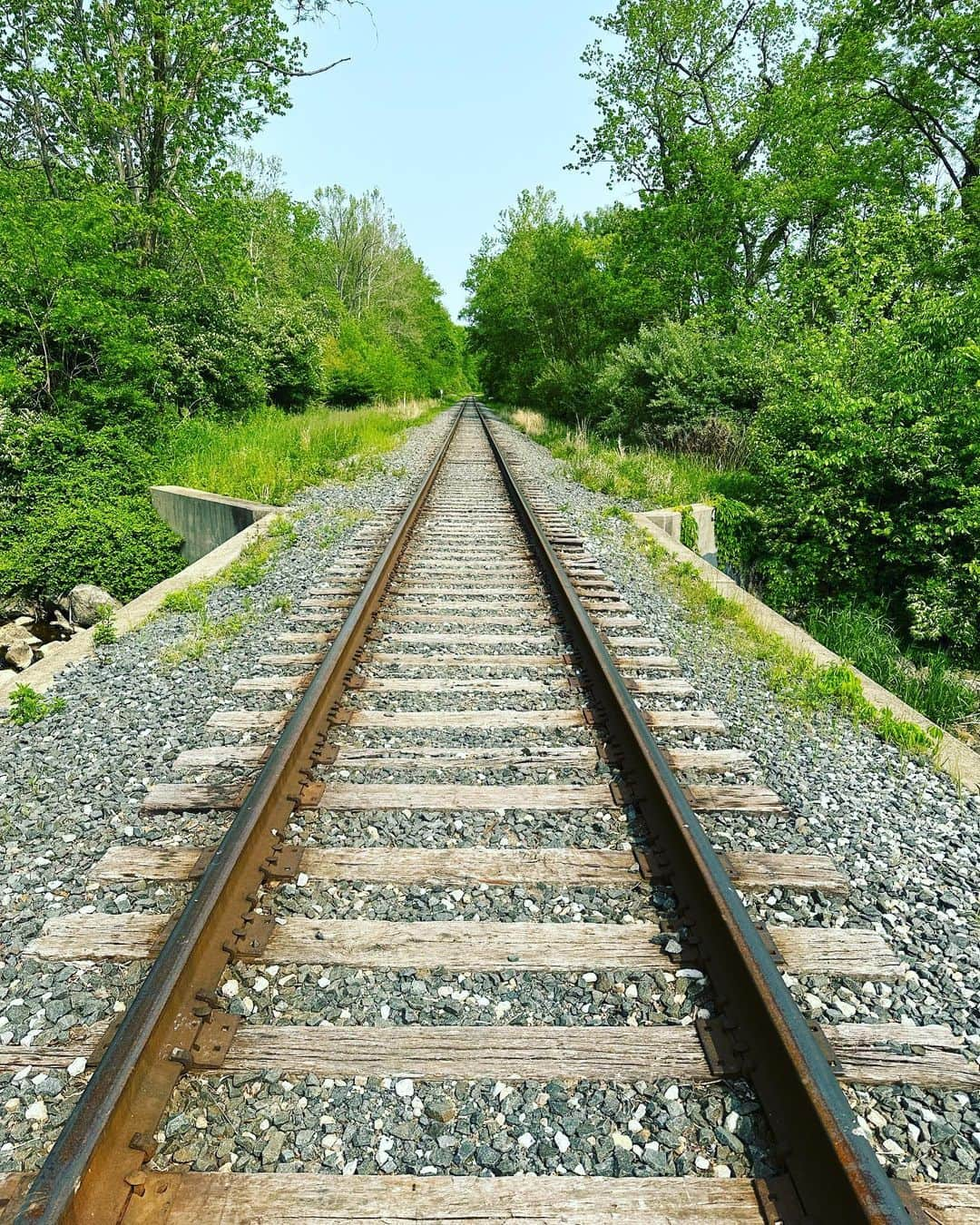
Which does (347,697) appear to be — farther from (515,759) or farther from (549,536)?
(549,536)

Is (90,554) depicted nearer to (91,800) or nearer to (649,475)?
(91,800)

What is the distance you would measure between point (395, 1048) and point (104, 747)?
7.90 feet

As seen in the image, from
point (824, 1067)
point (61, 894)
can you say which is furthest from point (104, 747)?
point (824, 1067)

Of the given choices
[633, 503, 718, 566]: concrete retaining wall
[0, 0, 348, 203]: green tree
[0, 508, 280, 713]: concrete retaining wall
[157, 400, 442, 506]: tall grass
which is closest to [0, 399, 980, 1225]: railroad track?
[0, 508, 280, 713]: concrete retaining wall

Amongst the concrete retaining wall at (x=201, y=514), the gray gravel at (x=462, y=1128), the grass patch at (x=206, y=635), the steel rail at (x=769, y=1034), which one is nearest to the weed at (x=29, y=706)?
the grass patch at (x=206, y=635)

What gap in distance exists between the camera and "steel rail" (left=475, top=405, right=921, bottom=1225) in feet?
4.90

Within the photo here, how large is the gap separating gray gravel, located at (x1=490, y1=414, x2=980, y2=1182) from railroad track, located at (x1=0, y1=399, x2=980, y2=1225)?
73mm

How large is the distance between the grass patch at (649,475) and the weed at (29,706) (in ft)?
25.6

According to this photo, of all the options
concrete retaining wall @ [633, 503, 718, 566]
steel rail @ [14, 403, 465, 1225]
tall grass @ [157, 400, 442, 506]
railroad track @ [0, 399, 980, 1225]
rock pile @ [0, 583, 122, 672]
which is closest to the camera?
steel rail @ [14, 403, 465, 1225]

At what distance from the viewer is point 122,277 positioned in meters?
13.0

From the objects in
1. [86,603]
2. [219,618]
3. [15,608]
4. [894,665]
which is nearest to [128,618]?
[219,618]

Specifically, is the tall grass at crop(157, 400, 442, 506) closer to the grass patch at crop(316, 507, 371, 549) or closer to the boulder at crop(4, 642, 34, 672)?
the grass patch at crop(316, 507, 371, 549)

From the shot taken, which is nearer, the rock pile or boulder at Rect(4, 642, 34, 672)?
boulder at Rect(4, 642, 34, 672)

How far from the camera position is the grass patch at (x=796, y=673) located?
393 centimetres
